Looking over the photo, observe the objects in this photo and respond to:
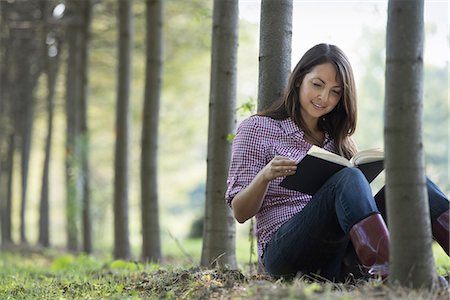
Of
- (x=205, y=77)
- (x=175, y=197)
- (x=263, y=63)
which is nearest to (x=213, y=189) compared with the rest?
(x=263, y=63)

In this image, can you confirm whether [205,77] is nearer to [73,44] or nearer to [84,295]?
[73,44]

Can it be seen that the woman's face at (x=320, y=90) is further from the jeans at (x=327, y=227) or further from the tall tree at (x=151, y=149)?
the tall tree at (x=151, y=149)

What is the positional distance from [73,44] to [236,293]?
11407 millimetres

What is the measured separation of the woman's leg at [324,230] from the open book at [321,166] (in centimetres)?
7

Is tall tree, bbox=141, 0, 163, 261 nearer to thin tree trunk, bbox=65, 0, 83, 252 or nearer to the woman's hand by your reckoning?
thin tree trunk, bbox=65, 0, 83, 252

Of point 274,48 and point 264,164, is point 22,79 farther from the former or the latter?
point 264,164

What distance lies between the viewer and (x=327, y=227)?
146 inches

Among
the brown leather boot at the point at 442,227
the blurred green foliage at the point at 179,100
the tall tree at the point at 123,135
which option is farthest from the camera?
the blurred green foliage at the point at 179,100

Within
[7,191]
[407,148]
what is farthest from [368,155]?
[7,191]

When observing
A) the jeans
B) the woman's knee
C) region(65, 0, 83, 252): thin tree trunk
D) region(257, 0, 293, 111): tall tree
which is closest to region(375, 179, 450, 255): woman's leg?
the jeans

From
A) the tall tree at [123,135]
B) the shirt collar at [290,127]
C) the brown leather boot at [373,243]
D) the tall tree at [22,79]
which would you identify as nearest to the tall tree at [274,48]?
the shirt collar at [290,127]

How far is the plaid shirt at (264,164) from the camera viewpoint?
404cm

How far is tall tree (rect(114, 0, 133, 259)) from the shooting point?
10.1m

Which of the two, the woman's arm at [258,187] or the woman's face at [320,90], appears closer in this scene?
the woman's arm at [258,187]
